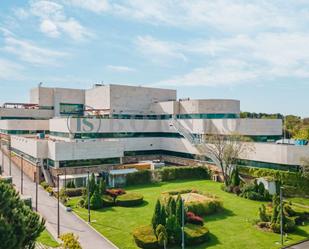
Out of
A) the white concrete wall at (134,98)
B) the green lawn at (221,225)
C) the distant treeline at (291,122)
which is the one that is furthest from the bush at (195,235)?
the distant treeline at (291,122)

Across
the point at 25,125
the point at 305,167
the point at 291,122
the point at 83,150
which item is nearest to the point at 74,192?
the point at 83,150

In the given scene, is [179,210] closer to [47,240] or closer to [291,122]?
[47,240]

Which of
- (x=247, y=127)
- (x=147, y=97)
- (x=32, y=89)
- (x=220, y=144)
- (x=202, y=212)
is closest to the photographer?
(x=202, y=212)

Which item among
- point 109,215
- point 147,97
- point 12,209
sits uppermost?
point 147,97

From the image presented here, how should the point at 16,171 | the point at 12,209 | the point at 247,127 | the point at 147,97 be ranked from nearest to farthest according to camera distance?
the point at 12,209
the point at 247,127
the point at 16,171
the point at 147,97

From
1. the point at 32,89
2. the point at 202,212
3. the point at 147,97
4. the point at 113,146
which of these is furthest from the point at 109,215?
the point at 32,89

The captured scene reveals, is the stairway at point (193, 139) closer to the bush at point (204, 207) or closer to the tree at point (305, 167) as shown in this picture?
the tree at point (305, 167)

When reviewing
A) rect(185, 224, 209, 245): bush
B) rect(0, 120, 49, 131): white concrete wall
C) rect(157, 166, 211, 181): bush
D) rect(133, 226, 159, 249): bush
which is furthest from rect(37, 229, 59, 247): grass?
rect(0, 120, 49, 131): white concrete wall

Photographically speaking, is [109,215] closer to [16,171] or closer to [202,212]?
[202,212]
